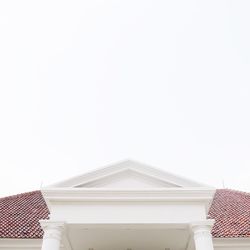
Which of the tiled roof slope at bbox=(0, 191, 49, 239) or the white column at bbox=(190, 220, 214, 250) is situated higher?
the tiled roof slope at bbox=(0, 191, 49, 239)

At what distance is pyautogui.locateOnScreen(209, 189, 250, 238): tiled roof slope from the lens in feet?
56.5

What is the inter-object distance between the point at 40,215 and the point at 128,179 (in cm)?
740

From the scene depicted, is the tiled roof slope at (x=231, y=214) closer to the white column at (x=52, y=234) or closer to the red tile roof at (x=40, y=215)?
the red tile roof at (x=40, y=215)

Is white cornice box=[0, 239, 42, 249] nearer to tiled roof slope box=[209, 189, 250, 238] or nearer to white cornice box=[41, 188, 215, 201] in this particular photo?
white cornice box=[41, 188, 215, 201]

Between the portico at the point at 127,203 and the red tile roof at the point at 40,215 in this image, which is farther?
the red tile roof at the point at 40,215

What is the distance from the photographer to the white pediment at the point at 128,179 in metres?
13.2

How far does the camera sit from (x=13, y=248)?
17188mm

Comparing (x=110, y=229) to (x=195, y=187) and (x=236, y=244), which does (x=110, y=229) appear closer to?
(x=195, y=187)

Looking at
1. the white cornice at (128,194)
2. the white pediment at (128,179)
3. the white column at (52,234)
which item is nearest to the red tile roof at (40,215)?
the white column at (52,234)

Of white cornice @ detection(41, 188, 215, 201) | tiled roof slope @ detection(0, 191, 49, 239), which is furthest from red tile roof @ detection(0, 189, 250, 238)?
white cornice @ detection(41, 188, 215, 201)

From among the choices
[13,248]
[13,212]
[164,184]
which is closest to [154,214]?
[164,184]

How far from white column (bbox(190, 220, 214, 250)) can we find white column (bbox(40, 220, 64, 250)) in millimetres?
4149

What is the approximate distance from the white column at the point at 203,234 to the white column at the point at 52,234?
415 centimetres

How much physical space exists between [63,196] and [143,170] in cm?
277
